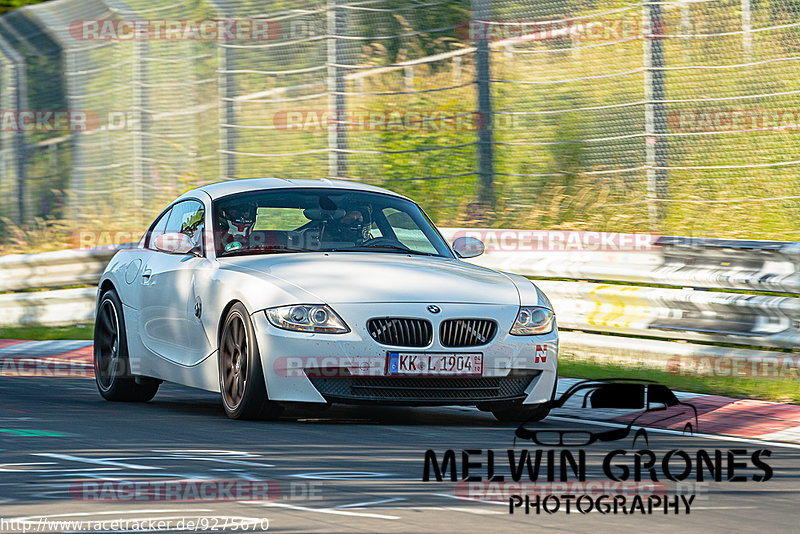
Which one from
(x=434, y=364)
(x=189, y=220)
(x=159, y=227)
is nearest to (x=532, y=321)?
(x=434, y=364)

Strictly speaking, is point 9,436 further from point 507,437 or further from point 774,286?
point 774,286

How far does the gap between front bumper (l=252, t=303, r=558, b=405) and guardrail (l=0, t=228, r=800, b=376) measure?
2.62 metres

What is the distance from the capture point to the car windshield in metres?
9.83

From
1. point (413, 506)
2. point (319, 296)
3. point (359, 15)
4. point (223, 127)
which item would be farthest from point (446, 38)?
point (413, 506)

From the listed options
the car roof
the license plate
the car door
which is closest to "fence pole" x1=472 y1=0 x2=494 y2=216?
the car roof

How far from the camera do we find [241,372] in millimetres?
8938

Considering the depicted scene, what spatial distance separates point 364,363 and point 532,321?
111cm

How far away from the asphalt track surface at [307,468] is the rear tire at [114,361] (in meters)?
0.20

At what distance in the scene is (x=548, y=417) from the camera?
387 inches

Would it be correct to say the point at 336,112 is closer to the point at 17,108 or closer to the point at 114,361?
the point at 114,361

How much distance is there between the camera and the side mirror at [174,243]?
32.1 feet

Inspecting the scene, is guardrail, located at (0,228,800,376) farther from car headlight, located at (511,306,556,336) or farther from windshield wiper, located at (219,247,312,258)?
windshield wiper, located at (219,247,312,258)

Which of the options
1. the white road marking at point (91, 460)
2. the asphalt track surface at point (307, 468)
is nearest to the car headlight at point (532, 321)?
the asphalt track surface at point (307, 468)

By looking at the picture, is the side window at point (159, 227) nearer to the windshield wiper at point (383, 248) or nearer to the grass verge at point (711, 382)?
the windshield wiper at point (383, 248)
